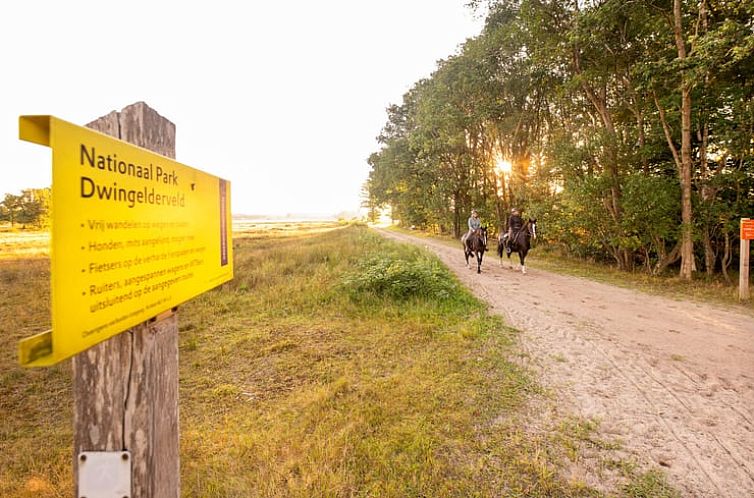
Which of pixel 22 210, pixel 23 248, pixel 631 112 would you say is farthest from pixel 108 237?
pixel 22 210

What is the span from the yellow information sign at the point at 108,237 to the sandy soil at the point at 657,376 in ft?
12.7

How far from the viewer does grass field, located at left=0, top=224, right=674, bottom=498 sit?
3039mm

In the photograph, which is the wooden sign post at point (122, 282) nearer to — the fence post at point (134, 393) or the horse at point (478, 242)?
the fence post at point (134, 393)

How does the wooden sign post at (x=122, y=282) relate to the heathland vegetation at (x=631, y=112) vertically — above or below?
below

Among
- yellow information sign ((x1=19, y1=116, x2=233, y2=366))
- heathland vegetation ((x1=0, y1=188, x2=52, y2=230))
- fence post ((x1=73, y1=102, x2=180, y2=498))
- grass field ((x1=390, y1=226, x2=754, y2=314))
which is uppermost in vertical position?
heathland vegetation ((x1=0, y1=188, x2=52, y2=230))

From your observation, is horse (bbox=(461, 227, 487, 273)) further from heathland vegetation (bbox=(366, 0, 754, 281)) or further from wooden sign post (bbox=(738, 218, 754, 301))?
wooden sign post (bbox=(738, 218, 754, 301))

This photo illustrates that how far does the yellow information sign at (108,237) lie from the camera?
1.11 metres

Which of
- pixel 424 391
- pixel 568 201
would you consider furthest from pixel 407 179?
pixel 424 391

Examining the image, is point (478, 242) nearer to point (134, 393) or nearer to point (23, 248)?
point (134, 393)

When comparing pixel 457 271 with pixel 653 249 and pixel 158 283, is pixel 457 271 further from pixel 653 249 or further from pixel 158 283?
pixel 158 283

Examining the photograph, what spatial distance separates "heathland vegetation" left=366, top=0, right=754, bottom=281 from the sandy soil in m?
4.99

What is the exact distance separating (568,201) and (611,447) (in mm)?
14289

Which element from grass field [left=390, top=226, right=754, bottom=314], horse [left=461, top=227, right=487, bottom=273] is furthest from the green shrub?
grass field [left=390, top=226, right=754, bottom=314]

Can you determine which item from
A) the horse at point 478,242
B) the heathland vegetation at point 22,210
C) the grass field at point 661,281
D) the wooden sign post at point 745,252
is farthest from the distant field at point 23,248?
the heathland vegetation at point 22,210
